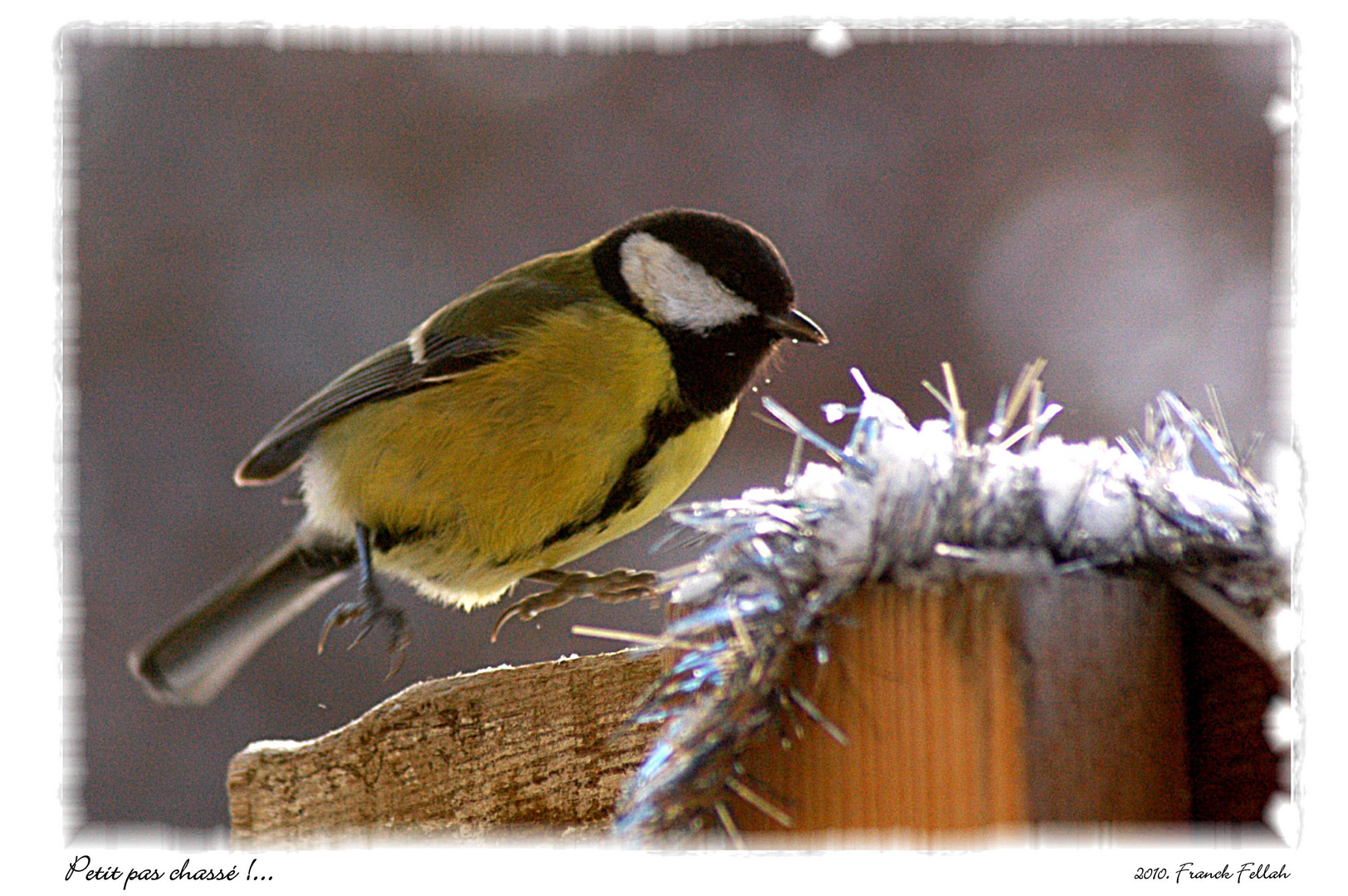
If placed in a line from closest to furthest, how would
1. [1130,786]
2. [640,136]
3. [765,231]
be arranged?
[1130,786]
[765,231]
[640,136]

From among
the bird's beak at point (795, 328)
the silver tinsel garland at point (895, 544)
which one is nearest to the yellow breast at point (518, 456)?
the bird's beak at point (795, 328)

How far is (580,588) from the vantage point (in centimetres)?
162

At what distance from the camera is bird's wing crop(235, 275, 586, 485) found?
1731mm

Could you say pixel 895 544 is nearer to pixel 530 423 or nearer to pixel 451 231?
pixel 530 423

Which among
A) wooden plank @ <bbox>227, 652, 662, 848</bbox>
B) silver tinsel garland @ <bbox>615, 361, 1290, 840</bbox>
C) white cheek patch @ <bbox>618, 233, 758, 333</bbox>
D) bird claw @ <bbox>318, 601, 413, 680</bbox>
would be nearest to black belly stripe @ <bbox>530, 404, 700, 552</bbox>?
white cheek patch @ <bbox>618, 233, 758, 333</bbox>

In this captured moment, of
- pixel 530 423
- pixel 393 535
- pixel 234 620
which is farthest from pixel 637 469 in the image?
pixel 234 620

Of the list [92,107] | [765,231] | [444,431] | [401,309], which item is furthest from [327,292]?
[444,431]

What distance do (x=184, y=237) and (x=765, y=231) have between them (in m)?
1.69

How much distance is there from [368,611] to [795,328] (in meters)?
0.70

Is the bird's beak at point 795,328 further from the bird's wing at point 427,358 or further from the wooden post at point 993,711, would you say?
the wooden post at point 993,711

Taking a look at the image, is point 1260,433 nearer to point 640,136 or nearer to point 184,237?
point 640,136

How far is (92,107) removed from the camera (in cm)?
285

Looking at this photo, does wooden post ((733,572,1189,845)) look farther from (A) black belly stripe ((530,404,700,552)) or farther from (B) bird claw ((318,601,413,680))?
(B) bird claw ((318,601,413,680))

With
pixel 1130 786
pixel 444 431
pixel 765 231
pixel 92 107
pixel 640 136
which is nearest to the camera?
pixel 1130 786
